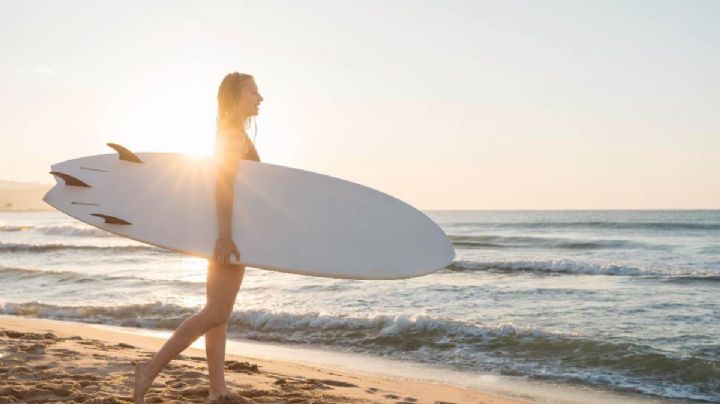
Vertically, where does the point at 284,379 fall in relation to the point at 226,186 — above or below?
below

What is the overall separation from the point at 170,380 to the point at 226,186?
1609 millimetres

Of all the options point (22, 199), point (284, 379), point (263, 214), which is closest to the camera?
point (263, 214)

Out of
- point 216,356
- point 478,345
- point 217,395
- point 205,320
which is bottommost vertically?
point 478,345

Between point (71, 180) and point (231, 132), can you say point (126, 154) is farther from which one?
point (231, 132)

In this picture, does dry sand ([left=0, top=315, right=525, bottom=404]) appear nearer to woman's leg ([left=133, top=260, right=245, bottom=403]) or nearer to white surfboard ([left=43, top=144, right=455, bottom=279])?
woman's leg ([left=133, top=260, right=245, bottom=403])

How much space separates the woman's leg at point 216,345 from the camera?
299 cm

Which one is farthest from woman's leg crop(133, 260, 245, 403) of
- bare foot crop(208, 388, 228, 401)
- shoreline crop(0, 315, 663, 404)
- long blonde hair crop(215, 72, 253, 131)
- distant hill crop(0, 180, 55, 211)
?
distant hill crop(0, 180, 55, 211)

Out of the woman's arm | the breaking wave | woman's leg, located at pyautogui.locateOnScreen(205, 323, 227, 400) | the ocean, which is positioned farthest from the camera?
the ocean

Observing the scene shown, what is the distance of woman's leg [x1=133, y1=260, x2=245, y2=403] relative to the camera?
296 cm

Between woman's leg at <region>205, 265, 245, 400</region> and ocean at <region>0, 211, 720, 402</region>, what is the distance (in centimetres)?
Result: 275

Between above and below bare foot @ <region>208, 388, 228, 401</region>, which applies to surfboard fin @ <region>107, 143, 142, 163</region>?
above

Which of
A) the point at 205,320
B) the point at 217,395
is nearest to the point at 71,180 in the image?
the point at 205,320

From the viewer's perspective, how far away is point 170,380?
13.1ft

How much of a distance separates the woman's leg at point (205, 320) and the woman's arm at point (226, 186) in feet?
0.23
